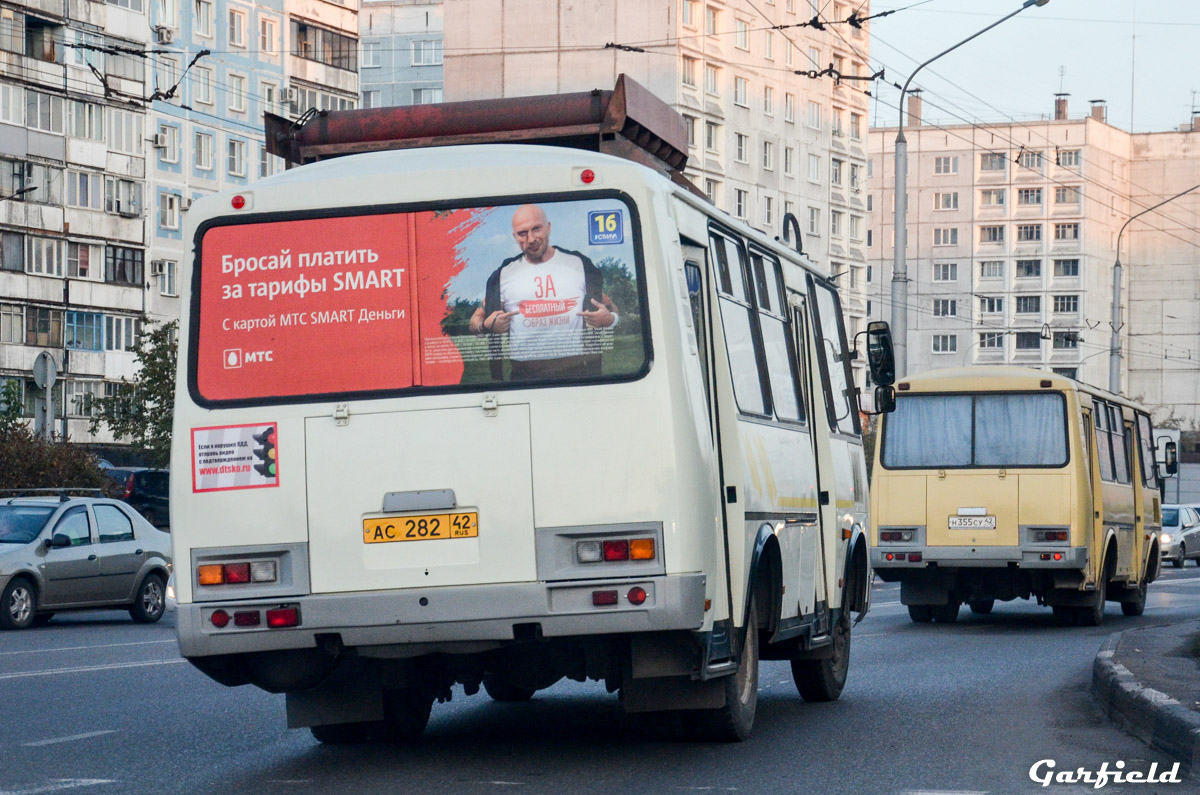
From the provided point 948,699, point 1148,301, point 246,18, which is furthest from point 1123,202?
point 948,699

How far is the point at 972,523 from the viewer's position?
23125mm

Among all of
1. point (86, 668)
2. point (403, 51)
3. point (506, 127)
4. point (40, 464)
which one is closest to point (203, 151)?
point (403, 51)

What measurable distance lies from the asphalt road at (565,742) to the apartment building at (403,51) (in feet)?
347

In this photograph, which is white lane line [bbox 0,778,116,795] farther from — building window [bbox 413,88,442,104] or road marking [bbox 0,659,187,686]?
building window [bbox 413,88,442,104]

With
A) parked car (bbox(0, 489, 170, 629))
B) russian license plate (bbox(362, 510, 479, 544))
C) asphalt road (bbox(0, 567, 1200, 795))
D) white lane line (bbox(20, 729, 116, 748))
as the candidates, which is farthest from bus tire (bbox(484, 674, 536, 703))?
parked car (bbox(0, 489, 170, 629))

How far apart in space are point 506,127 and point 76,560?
46.4ft

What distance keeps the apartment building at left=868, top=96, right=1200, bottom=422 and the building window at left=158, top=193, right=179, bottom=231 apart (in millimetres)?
60837

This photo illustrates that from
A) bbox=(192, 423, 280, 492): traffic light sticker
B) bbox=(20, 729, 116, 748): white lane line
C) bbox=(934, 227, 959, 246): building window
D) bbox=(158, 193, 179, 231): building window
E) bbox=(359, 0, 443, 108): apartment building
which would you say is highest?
bbox=(359, 0, 443, 108): apartment building

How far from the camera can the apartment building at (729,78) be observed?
91125 millimetres

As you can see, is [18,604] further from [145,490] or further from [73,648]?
[145,490]

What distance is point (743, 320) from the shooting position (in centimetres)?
1075

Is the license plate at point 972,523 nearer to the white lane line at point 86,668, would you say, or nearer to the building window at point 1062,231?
the white lane line at point 86,668

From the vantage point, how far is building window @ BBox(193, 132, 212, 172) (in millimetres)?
78000

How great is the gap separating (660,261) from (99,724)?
4.92 metres
